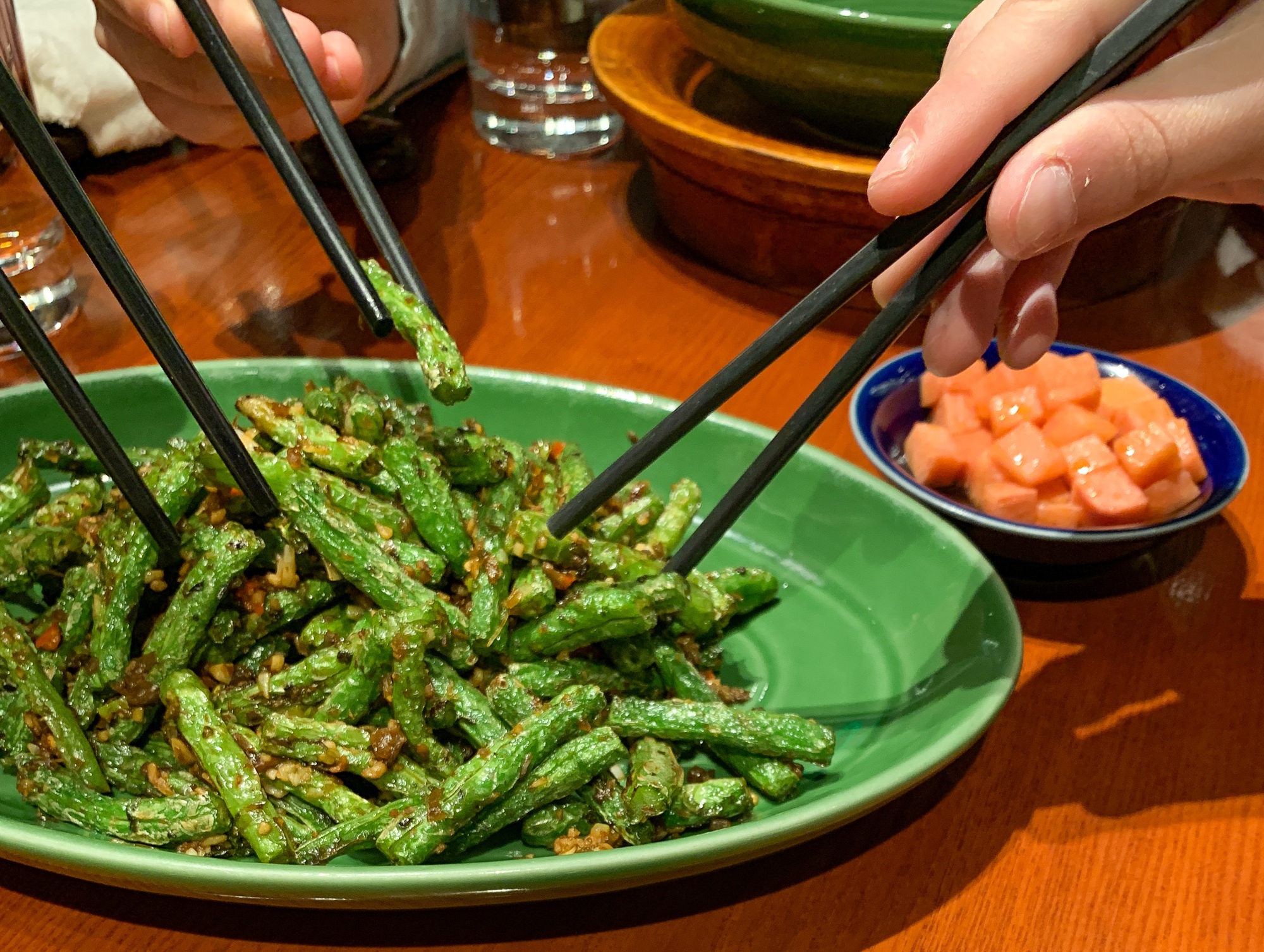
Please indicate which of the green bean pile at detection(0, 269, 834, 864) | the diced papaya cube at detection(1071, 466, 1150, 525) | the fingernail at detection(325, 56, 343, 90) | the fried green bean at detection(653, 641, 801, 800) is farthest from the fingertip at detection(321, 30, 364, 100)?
the diced papaya cube at detection(1071, 466, 1150, 525)

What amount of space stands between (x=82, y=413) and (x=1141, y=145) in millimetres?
988

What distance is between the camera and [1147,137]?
0.94 m

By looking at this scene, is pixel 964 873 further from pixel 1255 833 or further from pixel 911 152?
pixel 911 152

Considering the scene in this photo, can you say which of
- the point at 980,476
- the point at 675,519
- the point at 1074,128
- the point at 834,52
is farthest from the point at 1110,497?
the point at 834,52

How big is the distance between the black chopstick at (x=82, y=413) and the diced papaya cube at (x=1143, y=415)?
130cm

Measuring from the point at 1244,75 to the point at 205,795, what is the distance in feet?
3.79

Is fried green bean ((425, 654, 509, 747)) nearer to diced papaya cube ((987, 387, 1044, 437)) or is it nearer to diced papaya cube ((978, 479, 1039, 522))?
diced papaya cube ((978, 479, 1039, 522))

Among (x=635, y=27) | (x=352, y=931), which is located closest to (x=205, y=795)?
(x=352, y=931)

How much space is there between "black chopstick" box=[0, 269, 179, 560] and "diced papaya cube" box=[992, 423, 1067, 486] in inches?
42.6

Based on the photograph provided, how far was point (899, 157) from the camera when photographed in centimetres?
93

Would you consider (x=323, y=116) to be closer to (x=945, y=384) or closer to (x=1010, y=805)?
(x=945, y=384)

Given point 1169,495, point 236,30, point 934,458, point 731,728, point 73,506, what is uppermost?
point 236,30

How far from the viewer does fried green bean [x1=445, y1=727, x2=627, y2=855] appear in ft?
3.44

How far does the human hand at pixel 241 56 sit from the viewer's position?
159cm
